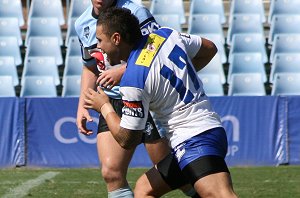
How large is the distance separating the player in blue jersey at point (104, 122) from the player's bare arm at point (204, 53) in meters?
0.49

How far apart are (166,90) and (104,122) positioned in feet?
4.54

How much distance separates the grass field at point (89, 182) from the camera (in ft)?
30.2

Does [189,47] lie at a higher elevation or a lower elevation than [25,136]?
higher

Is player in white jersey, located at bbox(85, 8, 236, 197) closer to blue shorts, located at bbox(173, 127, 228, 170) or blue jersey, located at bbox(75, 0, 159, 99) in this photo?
blue shorts, located at bbox(173, 127, 228, 170)

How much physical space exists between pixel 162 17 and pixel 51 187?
592 cm

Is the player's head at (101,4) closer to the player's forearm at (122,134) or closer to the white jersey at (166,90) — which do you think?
the white jersey at (166,90)

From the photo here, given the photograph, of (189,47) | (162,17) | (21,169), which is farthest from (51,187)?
(162,17)

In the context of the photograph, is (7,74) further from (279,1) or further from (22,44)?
(279,1)

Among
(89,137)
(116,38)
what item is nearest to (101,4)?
(116,38)

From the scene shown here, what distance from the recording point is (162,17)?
15.0 metres

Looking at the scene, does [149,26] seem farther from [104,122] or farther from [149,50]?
[149,50]

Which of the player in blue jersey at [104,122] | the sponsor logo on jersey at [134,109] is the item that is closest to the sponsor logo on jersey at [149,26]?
the player in blue jersey at [104,122]

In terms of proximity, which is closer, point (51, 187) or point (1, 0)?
point (51, 187)

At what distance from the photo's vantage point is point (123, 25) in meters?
5.10
